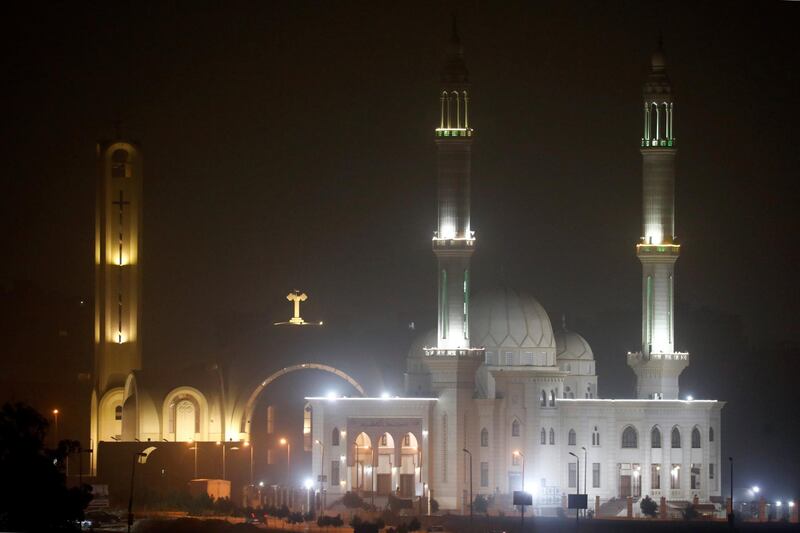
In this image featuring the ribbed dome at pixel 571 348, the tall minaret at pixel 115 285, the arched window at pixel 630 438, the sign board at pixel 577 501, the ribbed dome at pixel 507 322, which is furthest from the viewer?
the ribbed dome at pixel 571 348

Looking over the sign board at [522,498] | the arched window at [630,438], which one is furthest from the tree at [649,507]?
the arched window at [630,438]

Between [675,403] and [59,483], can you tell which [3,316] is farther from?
[59,483]

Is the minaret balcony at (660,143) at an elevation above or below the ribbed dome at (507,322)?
above

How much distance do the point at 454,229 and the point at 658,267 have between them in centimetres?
701

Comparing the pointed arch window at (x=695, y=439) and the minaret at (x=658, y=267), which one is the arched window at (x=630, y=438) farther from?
the pointed arch window at (x=695, y=439)

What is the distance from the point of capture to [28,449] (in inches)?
2148

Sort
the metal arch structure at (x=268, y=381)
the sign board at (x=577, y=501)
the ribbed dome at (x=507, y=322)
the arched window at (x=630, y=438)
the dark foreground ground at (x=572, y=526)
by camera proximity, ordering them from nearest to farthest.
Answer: the sign board at (x=577, y=501) → the dark foreground ground at (x=572, y=526) → the arched window at (x=630, y=438) → the metal arch structure at (x=268, y=381) → the ribbed dome at (x=507, y=322)

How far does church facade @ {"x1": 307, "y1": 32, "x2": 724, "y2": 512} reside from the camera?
7669 centimetres

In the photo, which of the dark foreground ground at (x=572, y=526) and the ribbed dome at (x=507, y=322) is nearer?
the dark foreground ground at (x=572, y=526)

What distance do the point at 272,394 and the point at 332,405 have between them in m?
3.33

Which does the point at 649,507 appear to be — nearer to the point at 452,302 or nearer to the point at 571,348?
the point at 452,302

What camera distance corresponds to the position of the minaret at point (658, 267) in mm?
78375

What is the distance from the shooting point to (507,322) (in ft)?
265

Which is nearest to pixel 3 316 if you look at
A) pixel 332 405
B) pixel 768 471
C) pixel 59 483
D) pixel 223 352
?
pixel 223 352
